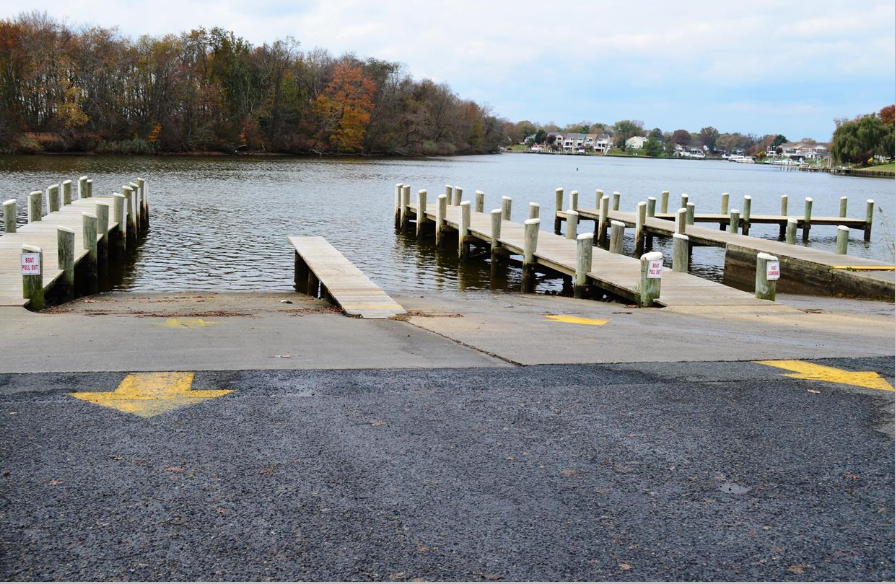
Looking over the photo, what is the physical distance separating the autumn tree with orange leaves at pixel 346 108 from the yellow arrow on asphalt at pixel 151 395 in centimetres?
10603

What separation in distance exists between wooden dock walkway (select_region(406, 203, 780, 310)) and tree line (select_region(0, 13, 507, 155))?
232 feet

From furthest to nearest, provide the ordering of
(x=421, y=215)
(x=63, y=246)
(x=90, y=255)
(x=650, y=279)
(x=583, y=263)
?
(x=421, y=215) → (x=90, y=255) → (x=583, y=263) → (x=63, y=246) → (x=650, y=279)

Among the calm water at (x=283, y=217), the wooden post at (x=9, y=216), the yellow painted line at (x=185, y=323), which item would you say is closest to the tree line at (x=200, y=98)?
the calm water at (x=283, y=217)

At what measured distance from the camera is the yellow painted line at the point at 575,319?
37.3ft

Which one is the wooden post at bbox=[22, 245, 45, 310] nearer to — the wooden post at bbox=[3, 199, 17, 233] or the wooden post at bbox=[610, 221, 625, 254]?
the wooden post at bbox=[3, 199, 17, 233]

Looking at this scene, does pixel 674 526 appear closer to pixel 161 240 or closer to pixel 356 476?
pixel 356 476

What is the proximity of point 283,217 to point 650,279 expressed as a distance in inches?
955

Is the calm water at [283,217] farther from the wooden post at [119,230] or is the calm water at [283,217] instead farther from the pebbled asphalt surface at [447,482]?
the pebbled asphalt surface at [447,482]

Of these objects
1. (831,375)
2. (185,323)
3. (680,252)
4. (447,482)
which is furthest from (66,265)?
(831,375)

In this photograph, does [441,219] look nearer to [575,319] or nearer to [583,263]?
[583,263]

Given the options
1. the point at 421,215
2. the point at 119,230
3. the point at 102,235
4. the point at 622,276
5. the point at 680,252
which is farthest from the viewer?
the point at 421,215

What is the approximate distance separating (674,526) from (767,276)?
10.2m

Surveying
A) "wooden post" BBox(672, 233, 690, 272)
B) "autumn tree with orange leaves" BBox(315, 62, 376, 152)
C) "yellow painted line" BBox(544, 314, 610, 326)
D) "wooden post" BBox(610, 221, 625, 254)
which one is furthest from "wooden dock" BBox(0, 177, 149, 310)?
"autumn tree with orange leaves" BBox(315, 62, 376, 152)

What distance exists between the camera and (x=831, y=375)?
314 inches
